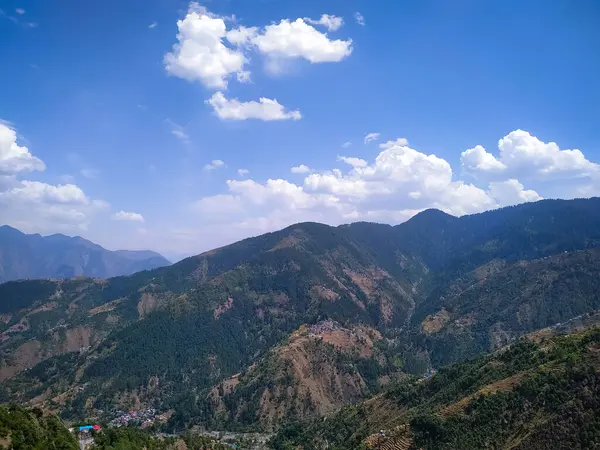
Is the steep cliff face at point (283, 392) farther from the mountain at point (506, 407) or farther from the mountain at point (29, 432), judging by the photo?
the mountain at point (29, 432)

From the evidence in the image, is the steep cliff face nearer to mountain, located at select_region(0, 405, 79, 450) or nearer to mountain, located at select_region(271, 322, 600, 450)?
mountain, located at select_region(271, 322, 600, 450)

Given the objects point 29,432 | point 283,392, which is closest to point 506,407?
point 29,432

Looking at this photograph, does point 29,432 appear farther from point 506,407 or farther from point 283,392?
point 283,392

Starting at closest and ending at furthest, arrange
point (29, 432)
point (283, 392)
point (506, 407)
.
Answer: point (29, 432), point (506, 407), point (283, 392)

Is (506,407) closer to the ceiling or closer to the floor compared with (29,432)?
closer to the floor

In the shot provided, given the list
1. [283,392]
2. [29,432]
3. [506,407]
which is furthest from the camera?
[283,392]

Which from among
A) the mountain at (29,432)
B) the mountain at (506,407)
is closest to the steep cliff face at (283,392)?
the mountain at (506,407)

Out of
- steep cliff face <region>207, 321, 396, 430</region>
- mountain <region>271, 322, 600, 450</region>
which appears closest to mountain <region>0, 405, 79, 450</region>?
mountain <region>271, 322, 600, 450</region>

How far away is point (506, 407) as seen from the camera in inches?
3282

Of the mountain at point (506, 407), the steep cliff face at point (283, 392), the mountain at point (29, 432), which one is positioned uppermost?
the mountain at point (29, 432)

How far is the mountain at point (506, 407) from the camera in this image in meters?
73.1

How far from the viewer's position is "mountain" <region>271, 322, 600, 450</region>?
73.1m

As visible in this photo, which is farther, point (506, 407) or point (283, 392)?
point (283, 392)

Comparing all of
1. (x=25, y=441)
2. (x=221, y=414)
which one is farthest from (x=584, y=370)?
(x=221, y=414)
